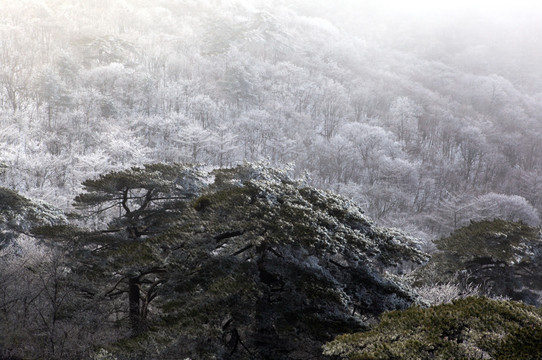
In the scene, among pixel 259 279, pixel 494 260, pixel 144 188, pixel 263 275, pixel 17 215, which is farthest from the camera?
pixel 494 260

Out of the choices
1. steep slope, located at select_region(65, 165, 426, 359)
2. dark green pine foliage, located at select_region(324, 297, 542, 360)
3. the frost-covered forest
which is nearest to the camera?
dark green pine foliage, located at select_region(324, 297, 542, 360)

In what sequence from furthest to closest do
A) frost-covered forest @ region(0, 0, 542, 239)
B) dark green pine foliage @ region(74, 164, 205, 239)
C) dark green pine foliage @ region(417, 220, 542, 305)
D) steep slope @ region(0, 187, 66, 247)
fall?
frost-covered forest @ region(0, 0, 542, 239)
dark green pine foliage @ region(417, 220, 542, 305)
steep slope @ region(0, 187, 66, 247)
dark green pine foliage @ region(74, 164, 205, 239)

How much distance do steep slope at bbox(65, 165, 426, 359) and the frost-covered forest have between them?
421 cm

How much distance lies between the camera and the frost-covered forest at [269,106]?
4825 centimetres

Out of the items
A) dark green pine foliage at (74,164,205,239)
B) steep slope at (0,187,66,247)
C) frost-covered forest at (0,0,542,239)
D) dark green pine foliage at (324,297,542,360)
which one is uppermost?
dark green pine foliage at (324,297,542,360)

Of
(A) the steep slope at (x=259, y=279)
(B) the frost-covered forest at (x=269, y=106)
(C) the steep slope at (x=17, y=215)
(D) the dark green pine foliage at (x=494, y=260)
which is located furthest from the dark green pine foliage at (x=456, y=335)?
(D) the dark green pine foliage at (x=494, y=260)

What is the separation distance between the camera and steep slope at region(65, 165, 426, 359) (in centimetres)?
841

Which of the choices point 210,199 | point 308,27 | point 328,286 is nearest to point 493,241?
point 328,286

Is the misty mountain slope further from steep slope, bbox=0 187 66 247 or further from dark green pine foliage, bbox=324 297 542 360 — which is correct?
steep slope, bbox=0 187 66 247

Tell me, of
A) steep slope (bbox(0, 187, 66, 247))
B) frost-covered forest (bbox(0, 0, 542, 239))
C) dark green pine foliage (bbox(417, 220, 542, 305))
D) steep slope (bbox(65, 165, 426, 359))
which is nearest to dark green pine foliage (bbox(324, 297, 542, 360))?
steep slope (bbox(65, 165, 426, 359))

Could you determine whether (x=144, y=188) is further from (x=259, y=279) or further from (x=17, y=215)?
(x=259, y=279)

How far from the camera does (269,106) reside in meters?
76.4

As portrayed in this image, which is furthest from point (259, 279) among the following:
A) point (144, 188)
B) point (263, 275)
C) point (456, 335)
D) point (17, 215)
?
point (17, 215)

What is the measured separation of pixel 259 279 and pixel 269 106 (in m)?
69.4
